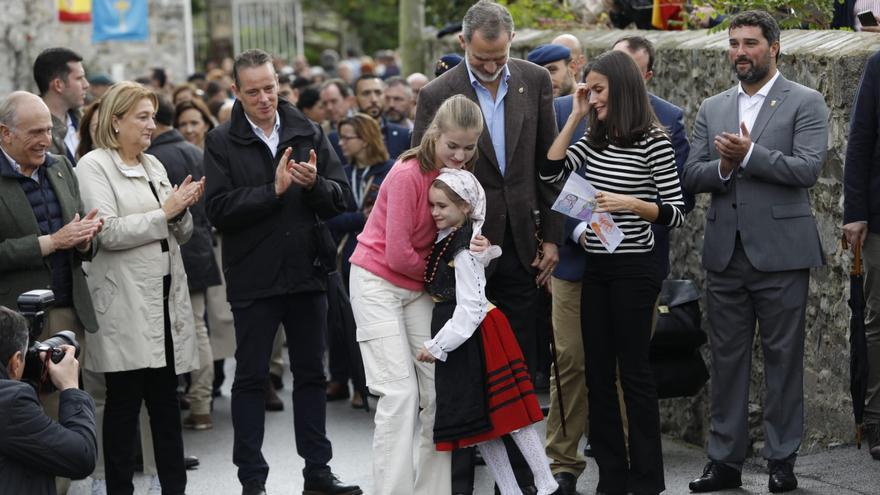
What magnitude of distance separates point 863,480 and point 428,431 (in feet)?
7.11

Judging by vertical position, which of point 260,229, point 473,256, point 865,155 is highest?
point 865,155

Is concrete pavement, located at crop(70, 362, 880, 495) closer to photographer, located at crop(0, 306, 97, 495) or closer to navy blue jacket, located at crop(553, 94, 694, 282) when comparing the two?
A: navy blue jacket, located at crop(553, 94, 694, 282)

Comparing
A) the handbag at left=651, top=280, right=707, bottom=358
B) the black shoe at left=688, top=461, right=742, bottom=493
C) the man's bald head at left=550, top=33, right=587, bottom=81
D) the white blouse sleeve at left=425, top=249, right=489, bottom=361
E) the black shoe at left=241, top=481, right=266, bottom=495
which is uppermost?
the man's bald head at left=550, top=33, right=587, bottom=81

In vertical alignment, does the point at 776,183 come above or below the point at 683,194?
above

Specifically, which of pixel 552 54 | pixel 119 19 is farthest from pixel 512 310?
pixel 119 19

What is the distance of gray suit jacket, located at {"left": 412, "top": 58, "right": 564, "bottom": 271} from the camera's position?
21.6ft

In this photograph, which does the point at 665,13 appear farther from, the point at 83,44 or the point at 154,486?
the point at 83,44

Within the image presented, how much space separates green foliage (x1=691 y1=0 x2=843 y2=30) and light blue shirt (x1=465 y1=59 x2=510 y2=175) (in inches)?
94.8

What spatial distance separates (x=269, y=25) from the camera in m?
33.8

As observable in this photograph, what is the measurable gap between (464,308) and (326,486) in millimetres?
1710

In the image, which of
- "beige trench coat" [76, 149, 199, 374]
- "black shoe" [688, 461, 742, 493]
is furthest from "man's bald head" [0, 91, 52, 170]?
"black shoe" [688, 461, 742, 493]

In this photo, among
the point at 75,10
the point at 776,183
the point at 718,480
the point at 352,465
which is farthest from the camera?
Answer: the point at 75,10

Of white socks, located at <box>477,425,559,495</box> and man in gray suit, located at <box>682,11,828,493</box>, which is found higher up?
man in gray suit, located at <box>682,11,828,493</box>

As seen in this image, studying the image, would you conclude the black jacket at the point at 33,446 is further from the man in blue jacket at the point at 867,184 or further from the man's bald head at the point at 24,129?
the man in blue jacket at the point at 867,184
